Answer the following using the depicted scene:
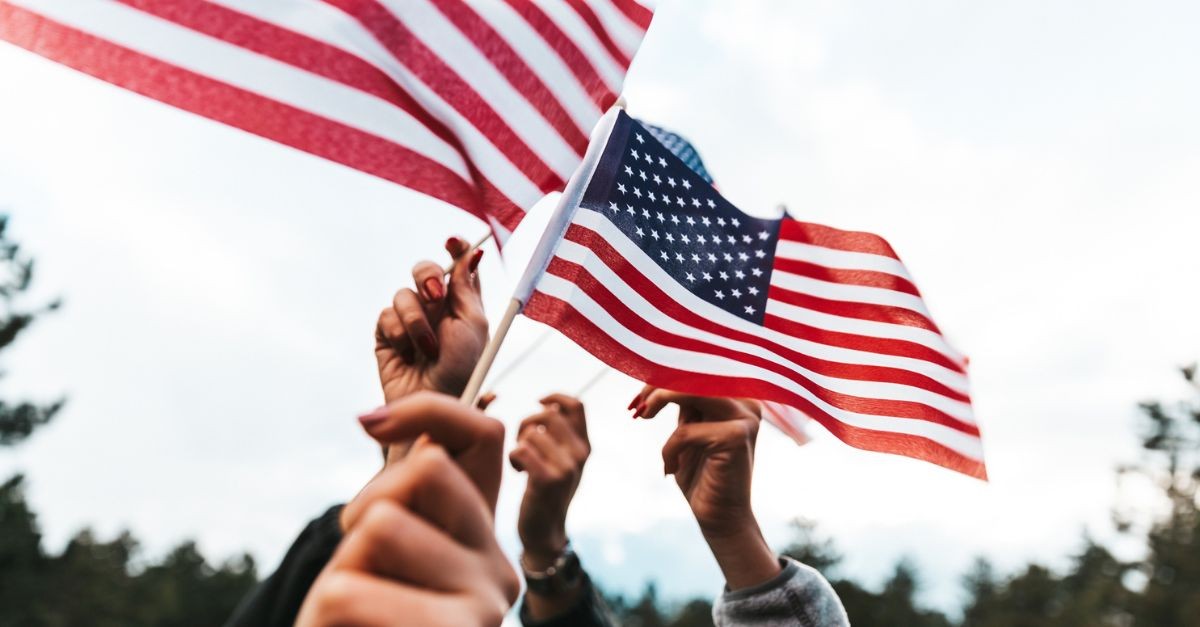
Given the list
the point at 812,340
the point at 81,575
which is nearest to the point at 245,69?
the point at 812,340

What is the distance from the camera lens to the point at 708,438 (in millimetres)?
2959

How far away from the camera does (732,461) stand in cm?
288

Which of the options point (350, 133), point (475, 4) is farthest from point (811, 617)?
point (475, 4)

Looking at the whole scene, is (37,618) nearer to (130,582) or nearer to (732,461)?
(130,582)

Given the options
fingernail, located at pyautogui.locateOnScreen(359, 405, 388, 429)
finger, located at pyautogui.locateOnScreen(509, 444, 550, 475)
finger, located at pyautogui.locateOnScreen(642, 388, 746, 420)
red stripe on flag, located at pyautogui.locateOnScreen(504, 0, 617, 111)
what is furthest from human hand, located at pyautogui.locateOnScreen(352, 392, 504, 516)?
red stripe on flag, located at pyautogui.locateOnScreen(504, 0, 617, 111)

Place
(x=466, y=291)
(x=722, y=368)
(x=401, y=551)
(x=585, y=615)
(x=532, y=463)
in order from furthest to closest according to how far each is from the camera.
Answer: (x=722, y=368) < (x=466, y=291) < (x=585, y=615) < (x=532, y=463) < (x=401, y=551)

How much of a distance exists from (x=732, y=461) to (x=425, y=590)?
1698 mm

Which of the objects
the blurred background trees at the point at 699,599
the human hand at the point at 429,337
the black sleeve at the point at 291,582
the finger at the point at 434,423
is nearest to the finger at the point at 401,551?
the finger at the point at 434,423

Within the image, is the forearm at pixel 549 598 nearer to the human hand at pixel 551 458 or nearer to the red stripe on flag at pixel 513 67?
the human hand at pixel 551 458

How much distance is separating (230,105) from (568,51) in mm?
1177

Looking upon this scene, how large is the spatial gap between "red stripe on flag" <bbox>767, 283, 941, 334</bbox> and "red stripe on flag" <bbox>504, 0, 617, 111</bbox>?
1214 mm

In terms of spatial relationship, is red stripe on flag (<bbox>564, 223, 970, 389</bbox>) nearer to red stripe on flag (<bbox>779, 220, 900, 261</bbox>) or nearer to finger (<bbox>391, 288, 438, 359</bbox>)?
red stripe on flag (<bbox>779, 220, 900, 261</bbox>)

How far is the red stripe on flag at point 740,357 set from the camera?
3.16 metres

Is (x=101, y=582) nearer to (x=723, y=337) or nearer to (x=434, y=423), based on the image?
(x=723, y=337)
